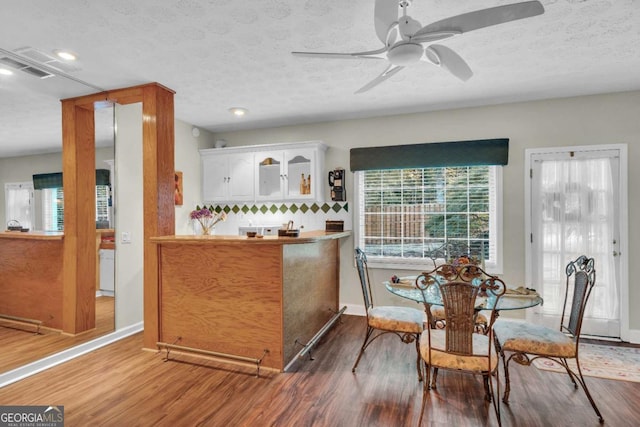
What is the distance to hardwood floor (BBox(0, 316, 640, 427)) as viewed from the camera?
204 centimetres

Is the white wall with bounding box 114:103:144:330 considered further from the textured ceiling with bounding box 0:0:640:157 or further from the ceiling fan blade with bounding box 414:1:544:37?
the ceiling fan blade with bounding box 414:1:544:37

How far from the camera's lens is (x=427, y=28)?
174cm

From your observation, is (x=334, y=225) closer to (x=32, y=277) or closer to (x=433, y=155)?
(x=433, y=155)

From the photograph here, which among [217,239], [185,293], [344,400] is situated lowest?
[344,400]

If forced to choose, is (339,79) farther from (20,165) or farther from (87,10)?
(20,165)

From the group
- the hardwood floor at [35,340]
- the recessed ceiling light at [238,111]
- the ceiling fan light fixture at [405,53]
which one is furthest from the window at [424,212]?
the hardwood floor at [35,340]

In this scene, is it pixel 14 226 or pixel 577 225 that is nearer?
pixel 14 226

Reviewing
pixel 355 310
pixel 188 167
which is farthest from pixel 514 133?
pixel 188 167

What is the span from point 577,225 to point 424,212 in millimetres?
1599

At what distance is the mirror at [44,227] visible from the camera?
263cm

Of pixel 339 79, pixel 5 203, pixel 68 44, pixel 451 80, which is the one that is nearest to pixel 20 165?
pixel 5 203

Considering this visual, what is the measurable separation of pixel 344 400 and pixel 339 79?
2.76m

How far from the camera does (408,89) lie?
3355 millimetres

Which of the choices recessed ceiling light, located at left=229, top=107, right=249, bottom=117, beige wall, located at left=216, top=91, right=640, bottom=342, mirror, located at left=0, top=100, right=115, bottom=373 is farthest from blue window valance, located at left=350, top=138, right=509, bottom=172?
mirror, located at left=0, top=100, right=115, bottom=373
